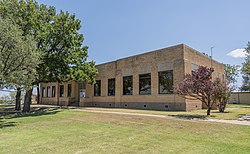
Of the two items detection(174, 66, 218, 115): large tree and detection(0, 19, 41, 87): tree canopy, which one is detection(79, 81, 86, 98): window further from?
detection(174, 66, 218, 115): large tree

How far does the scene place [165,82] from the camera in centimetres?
2103

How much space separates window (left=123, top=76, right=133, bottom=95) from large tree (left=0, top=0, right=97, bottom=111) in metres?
5.65

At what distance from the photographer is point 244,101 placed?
37.0 meters

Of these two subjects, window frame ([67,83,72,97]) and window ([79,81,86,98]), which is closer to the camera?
window ([79,81,86,98])

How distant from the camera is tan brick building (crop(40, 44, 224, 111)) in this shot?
19938 mm

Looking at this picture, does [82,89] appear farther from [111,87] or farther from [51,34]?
[51,34]

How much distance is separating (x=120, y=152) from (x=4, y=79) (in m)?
9.20

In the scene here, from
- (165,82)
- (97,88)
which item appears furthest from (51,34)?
(165,82)

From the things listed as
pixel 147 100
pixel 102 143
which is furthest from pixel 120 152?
pixel 147 100

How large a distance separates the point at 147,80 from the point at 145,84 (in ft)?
1.83

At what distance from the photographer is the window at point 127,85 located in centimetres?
2466

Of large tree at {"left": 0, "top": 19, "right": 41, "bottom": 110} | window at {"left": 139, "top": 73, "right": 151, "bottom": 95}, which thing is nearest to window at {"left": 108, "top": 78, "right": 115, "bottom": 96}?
window at {"left": 139, "top": 73, "right": 151, "bottom": 95}

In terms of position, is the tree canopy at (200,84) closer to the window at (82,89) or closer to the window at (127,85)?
the window at (127,85)

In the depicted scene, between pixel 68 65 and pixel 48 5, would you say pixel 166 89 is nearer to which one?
pixel 68 65
